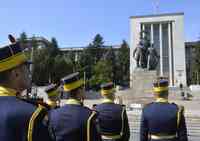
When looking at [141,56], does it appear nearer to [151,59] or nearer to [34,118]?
[151,59]

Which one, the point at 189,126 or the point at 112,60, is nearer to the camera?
the point at 189,126

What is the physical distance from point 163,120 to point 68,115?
60.9 inches

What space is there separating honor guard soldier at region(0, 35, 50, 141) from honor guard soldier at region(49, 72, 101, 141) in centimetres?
116

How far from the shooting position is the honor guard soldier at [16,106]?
6.81 feet

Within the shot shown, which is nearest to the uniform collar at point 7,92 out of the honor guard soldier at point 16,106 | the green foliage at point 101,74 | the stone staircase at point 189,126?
the honor guard soldier at point 16,106

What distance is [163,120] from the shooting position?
4.56m

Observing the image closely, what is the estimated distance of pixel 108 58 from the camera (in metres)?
74.5

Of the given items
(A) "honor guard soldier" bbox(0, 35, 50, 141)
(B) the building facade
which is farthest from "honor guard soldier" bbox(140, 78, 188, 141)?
(B) the building facade

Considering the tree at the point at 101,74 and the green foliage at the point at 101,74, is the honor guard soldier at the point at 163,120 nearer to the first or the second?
the green foliage at the point at 101,74

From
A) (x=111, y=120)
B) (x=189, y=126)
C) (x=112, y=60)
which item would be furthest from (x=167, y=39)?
(x=111, y=120)

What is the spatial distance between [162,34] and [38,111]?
268ft

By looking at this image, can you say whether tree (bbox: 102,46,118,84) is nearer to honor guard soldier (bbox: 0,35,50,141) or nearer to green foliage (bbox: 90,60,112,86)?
green foliage (bbox: 90,60,112,86)

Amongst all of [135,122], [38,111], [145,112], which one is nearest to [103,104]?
[145,112]

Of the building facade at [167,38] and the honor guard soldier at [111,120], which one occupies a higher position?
the building facade at [167,38]
